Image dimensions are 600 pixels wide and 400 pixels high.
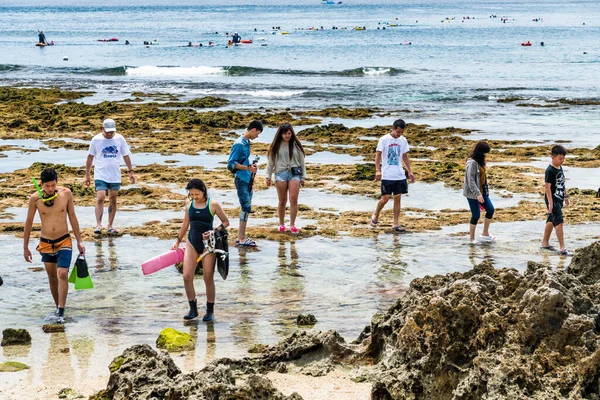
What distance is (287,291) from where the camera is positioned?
10484 millimetres

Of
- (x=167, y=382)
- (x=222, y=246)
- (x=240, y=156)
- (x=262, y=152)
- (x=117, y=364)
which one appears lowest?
(x=117, y=364)

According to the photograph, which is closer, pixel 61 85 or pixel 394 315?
pixel 394 315

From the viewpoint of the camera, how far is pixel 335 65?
5806cm

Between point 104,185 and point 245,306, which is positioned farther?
point 104,185

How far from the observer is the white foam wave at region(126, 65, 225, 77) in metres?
53.8

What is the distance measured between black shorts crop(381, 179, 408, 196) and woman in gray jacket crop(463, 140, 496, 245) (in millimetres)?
1205

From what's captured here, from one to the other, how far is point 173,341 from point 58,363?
3.51 ft

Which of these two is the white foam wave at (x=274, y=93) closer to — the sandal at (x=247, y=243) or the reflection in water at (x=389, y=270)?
the reflection in water at (x=389, y=270)

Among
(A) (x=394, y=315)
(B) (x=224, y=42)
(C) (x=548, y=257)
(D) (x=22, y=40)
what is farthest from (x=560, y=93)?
(D) (x=22, y=40)

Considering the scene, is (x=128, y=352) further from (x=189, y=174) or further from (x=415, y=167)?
(x=415, y=167)

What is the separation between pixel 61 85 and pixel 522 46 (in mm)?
43132

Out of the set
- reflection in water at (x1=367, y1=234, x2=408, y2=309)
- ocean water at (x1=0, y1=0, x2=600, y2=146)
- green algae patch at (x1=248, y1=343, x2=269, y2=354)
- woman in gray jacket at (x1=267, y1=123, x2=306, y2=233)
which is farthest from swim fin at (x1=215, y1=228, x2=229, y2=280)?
ocean water at (x1=0, y1=0, x2=600, y2=146)

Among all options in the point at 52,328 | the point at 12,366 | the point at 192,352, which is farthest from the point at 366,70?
the point at 12,366

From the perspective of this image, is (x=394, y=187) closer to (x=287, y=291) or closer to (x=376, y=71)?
(x=287, y=291)
